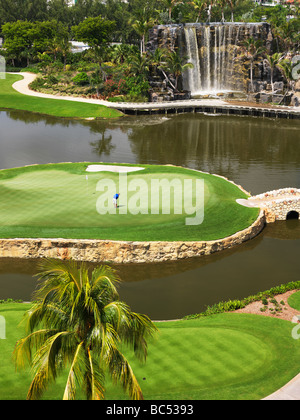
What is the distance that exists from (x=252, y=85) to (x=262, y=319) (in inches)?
3107

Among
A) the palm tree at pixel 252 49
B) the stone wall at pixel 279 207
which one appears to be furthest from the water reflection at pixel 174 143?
the palm tree at pixel 252 49

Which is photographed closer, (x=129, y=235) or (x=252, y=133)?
(x=129, y=235)

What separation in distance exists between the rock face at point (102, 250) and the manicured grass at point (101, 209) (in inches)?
23.1

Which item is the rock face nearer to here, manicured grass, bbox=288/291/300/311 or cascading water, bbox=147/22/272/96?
manicured grass, bbox=288/291/300/311

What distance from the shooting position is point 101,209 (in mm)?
38938

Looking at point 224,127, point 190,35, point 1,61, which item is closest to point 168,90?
point 190,35

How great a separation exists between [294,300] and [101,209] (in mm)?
16075

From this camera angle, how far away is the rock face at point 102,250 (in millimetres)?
34438

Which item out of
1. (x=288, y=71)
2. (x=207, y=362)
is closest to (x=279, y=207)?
(x=207, y=362)

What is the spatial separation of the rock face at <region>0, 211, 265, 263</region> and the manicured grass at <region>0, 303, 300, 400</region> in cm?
867

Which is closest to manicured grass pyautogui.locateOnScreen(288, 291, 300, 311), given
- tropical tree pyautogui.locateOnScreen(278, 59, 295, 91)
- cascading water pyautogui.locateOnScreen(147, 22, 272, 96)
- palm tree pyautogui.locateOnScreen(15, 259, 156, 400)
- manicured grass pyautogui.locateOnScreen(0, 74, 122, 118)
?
palm tree pyautogui.locateOnScreen(15, 259, 156, 400)

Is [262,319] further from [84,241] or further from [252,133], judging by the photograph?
[252,133]

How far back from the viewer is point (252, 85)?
325 ft

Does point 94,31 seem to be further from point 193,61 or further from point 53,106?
point 53,106
